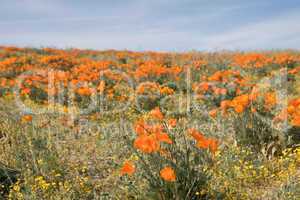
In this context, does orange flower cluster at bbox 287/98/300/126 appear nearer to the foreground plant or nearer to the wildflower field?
the wildflower field

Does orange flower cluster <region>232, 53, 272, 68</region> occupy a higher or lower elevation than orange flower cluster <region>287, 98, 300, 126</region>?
higher

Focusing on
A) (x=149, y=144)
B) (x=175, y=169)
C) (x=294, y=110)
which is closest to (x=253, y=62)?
(x=294, y=110)

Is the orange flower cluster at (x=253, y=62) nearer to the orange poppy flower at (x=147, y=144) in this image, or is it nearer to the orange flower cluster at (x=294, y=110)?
the orange flower cluster at (x=294, y=110)

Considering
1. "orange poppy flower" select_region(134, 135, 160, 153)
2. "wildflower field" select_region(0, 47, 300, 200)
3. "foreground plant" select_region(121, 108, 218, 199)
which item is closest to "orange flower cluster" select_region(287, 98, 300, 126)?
"wildflower field" select_region(0, 47, 300, 200)

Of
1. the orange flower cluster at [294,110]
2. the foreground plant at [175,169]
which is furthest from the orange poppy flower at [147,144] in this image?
the orange flower cluster at [294,110]

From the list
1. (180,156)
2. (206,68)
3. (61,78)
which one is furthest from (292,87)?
(180,156)

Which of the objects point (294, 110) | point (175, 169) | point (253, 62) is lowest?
point (175, 169)

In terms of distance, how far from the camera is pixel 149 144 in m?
3.27

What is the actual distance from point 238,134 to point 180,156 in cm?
200

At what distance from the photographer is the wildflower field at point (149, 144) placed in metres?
3.69

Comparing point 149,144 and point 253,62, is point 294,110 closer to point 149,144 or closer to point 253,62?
point 149,144

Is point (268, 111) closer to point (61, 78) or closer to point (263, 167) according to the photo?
point (263, 167)

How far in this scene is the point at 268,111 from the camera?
576 cm

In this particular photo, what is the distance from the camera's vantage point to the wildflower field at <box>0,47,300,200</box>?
3.69 m
